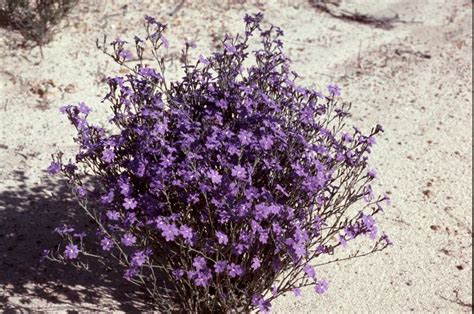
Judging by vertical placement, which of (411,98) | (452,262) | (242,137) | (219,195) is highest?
(242,137)

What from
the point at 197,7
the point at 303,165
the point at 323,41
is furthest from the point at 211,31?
the point at 303,165

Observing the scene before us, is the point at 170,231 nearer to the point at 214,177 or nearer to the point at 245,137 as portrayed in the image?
the point at 214,177

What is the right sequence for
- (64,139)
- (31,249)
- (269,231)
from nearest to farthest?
(269,231), (31,249), (64,139)

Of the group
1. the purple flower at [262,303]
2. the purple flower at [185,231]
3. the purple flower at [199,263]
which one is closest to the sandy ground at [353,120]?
the purple flower at [262,303]

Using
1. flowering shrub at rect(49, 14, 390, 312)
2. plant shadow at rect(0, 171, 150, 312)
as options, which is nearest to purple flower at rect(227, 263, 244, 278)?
flowering shrub at rect(49, 14, 390, 312)

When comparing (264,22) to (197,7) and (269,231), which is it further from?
(269,231)

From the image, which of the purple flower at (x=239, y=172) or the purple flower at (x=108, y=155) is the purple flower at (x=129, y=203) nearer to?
the purple flower at (x=108, y=155)
